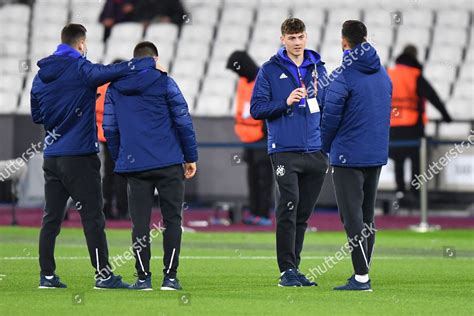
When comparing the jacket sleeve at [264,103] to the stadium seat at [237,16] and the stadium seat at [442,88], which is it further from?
the stadium seat at [237,16]

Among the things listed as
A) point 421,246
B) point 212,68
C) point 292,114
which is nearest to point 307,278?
point 292,114

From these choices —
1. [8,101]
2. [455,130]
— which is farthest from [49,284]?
[8,101]

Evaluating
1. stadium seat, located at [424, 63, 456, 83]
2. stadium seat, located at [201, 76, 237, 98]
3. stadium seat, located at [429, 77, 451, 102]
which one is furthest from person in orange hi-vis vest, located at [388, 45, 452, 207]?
stadium seat, located at [201, 76, 237, 98]

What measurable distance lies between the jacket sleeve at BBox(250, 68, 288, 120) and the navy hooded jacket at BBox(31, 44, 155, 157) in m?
1.28

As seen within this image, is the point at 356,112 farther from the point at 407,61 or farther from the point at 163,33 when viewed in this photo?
the point at 163,33

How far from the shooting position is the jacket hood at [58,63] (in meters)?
11.3

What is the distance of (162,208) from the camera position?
445 inches

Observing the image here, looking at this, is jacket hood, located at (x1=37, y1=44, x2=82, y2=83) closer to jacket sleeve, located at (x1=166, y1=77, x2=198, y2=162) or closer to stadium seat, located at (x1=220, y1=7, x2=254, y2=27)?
jacket sleeve, located at (x1=166, y1=77, x2=198, y2=162)

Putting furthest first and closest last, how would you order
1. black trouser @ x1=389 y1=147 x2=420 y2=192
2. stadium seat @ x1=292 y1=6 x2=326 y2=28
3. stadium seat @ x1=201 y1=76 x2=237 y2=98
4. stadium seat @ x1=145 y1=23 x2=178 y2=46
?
stadium seat @ x1=292 y1=6 x2=326 y2=28 < stadium seat @ x1=145 y1=23 x2=178 y2=46 < stadium seat @ x1=201 y1=76 x2=237 y2=98 < black trouser @ x1=389 y1=147 x2=420 y2=192

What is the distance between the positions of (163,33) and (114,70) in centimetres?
1790

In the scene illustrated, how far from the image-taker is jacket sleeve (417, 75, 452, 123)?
21734 mm

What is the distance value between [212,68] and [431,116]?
4.55m

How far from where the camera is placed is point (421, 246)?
55.7 ft

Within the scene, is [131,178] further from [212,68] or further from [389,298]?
[212,68]
